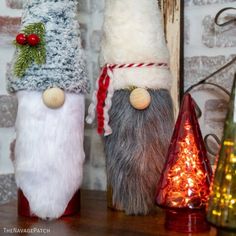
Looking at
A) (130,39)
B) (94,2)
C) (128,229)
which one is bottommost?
(128,229)

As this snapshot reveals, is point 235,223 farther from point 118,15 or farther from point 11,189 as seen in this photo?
point 11,189

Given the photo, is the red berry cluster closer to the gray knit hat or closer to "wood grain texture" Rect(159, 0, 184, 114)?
the gray knit hat

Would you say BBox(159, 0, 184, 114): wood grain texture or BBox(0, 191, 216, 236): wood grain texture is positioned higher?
BBox(159, 0, 184, 114): wood grain texture

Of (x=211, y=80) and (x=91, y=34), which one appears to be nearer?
(x=211, y=80)

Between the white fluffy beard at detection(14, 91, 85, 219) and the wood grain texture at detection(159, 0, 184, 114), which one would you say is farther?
the wood grain texture at detection(159, 0, 184, 114)

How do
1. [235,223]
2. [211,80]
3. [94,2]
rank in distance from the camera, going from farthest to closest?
[94,2]
[211,80]
[235,223]

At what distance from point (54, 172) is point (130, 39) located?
257 mm

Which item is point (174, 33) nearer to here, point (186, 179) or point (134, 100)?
point (134, 100)

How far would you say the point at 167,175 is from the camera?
668 mm

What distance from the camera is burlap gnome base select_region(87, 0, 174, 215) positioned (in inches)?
29.0

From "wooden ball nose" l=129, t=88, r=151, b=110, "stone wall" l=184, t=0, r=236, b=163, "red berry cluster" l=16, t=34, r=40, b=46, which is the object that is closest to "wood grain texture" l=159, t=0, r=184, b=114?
"stone wall" l=184, t=0, r=236, b=163

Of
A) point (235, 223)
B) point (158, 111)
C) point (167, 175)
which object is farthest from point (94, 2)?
point (235, 223)

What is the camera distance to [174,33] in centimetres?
87

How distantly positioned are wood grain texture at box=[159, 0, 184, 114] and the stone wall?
1.2 inches
